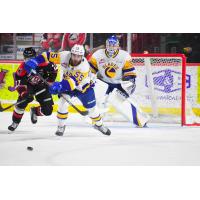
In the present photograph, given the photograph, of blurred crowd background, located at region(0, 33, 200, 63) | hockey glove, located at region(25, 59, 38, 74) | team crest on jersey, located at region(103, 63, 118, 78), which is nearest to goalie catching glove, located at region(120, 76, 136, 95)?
team crest on jersey, located at region(103, 63, 118, 78)

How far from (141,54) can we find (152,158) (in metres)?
0.85

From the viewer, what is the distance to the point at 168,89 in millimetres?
4473

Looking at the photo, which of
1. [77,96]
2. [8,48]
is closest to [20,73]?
[8,48]

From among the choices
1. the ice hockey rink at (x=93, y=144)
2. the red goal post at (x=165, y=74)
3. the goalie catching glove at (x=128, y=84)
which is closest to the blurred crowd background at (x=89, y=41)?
the red goal post at (x=165, y=74)

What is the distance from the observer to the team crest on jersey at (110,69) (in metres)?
4.03

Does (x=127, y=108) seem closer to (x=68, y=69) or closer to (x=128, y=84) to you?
(x=128, y=84)

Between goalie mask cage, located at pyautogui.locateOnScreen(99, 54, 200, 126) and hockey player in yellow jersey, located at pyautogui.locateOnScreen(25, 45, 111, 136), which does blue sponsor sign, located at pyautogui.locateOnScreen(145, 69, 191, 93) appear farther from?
hockey player in yellow jersey, located at pyautogui.locateOnScreen(25, 45, 111, 136)

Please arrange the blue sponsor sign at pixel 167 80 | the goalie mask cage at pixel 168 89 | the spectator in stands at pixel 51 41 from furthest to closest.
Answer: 1. the blue sponsor sign at pixel 167 80
2. the goalie mask cage at pixel 168 89
3. the spectator in stands at pixel 51 41

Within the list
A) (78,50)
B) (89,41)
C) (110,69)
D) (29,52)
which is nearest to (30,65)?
(29,52)

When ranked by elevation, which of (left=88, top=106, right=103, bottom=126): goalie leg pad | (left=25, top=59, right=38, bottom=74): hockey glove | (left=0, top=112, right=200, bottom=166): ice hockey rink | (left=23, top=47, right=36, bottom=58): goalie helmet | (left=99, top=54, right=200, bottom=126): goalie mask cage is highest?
(left=23, top=47, right=36, bottom=58): goalie helmet

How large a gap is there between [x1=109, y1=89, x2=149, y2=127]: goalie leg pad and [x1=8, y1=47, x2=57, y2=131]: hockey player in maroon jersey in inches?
20.3

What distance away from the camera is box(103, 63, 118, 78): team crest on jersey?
4027 mm

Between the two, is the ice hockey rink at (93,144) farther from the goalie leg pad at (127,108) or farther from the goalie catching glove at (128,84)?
the goalie catching glove at (128,84)

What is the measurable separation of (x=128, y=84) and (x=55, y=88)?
23.3 inches
